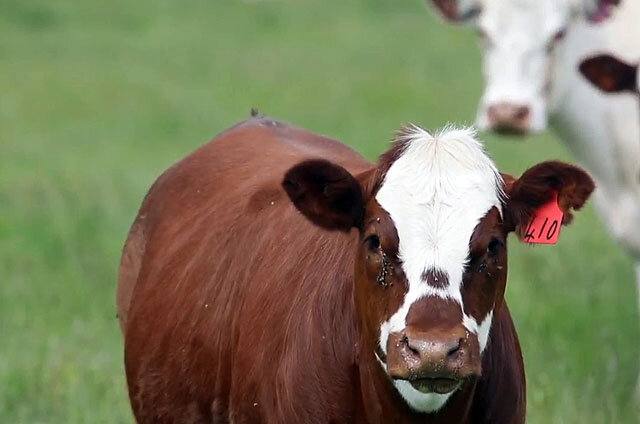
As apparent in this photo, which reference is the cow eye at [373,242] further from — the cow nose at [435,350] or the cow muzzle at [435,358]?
the cow nose at [435,350]

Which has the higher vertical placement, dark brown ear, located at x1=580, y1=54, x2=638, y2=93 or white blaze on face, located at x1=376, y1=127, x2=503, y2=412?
dark brown ear, located at x1=580, y1=54, x2=638, y2=93

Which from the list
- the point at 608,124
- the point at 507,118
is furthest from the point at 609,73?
the point at 608,124

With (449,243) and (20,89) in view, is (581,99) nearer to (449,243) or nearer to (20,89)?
(449,243)

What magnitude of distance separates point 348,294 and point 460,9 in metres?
5.20

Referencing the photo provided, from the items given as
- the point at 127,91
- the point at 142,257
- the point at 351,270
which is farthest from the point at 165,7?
the point at 351,270

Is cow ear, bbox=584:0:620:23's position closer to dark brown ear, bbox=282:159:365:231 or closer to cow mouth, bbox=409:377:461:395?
dark brown ear, bbox=282:159:365:231

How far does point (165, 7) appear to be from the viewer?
27688 mm

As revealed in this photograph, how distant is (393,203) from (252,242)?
1181 mm

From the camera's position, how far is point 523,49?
9133mm

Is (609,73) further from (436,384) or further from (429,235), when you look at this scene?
(436,384)

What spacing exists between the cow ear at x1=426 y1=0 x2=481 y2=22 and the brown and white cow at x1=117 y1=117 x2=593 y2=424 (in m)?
3.92

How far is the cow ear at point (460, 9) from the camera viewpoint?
9.66 metres

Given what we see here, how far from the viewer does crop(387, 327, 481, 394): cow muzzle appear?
13.1ft

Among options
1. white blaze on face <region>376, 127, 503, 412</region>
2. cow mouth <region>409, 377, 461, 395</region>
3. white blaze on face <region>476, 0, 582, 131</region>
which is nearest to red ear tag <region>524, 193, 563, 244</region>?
white blaze on face <region>376, 127, 503, 412</region>
